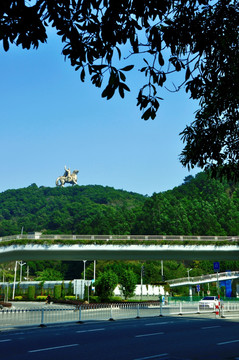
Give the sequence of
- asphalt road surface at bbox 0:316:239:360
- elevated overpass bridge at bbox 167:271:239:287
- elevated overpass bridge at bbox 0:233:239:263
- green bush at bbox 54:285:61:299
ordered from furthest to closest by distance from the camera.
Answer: elevated overpass bridge at bbox 167:271:239:287 < green bush at bbox 54:285:61:299 < elevated overpass bridge at bbox 0:233:239:263 < asphalt road surface at bbox 0:316:239:360

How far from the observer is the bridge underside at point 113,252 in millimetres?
50062

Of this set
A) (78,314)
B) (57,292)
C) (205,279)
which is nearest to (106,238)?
(78,314)

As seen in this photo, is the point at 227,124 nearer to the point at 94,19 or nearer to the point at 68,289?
the point at 94,19

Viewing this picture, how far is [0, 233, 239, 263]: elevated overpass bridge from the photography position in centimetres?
4969

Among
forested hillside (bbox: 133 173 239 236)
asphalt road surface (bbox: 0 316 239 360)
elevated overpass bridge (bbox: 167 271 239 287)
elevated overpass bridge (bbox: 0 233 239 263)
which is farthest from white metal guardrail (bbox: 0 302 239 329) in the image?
forested hillside (bbox: 133 173 239 236)

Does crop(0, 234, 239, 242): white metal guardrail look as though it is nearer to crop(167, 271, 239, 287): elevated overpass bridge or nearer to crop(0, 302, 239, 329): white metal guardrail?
crop(0, 302, 239, 329): white metal guardrail

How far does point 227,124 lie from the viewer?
10.2 meters

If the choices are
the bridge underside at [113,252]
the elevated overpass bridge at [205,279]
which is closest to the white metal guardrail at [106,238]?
the bridge underside at [113,252]

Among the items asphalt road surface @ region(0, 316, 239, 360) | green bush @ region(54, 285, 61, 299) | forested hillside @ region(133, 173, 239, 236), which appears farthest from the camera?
forested hillside @ region(133, 173, 239, 236)

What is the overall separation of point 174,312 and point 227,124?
2554 centimetres

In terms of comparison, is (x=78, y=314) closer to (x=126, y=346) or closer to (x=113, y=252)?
(x=126, y=346)

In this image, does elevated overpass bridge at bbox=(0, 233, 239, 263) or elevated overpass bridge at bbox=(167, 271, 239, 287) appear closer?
elevated overpass bridge at bbox=(0, 233, 239, 263)

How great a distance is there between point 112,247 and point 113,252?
126 cm

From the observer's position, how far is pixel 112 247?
51125 millimetres
